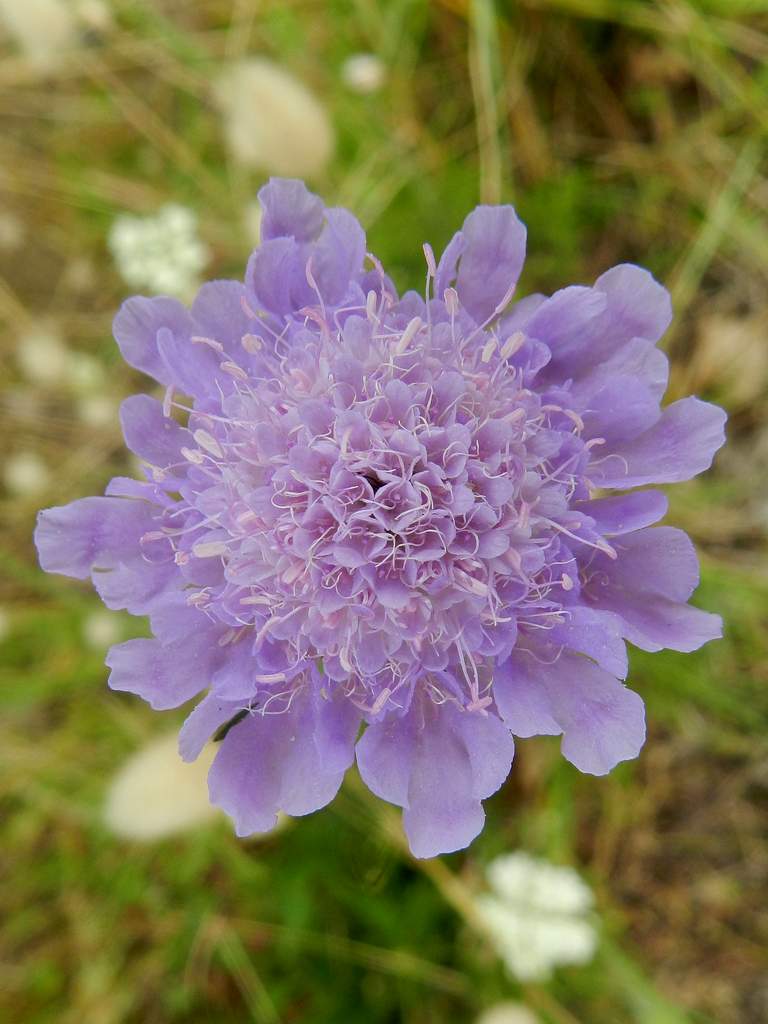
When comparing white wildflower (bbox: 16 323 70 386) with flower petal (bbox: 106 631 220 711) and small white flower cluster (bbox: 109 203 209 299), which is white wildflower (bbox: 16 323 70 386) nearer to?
small white flower cluster (bbox: 109 203 209 299)

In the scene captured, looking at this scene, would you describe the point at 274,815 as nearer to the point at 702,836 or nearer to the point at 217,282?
the point at 217,282

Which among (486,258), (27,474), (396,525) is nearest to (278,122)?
(486,258)

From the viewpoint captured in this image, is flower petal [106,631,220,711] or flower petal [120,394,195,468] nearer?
flower petal [106,631,220,711]

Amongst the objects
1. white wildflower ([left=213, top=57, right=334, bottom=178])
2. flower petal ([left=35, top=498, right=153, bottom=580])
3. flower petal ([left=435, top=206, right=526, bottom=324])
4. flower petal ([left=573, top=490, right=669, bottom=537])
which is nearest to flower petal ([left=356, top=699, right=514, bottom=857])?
flower petal ([left=573, top=490, right=669, bottom=537])

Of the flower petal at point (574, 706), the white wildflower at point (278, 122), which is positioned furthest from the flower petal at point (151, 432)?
the white wildflower at point (278, 122)

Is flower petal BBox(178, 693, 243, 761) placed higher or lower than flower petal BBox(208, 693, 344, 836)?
higher

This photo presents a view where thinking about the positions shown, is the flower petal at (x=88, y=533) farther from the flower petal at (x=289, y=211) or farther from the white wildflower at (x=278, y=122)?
the white wildflower at (x=278, y=122)

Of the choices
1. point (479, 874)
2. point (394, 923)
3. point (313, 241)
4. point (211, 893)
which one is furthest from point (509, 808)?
point (313, 241)
